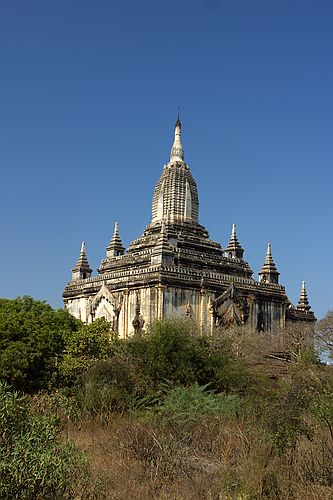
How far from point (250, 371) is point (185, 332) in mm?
2523

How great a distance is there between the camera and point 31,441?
12.0 meters

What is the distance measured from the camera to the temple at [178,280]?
33094 millimetres

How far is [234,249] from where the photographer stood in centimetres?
3966

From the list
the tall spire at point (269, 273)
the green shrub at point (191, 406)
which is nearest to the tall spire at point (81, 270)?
the tall spire at point (269, 273)

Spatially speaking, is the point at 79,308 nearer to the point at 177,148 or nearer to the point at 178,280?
the point at 178,280

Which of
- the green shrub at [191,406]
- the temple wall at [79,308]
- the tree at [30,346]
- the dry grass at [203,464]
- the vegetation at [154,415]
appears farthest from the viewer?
the temple wall at [79,308]

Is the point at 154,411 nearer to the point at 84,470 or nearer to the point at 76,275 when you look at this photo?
the point at 84,470

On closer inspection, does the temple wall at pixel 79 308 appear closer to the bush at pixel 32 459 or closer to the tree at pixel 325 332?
the tree at pixel 325 332

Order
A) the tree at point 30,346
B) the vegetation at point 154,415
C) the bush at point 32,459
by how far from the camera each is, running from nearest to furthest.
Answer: the bush at point 32,459
the vegetation at point 154,415
the tree at point 30,346

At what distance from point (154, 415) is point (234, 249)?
2064 centimetres

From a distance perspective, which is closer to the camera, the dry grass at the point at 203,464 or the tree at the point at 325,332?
the dry grass at the point at 203,464

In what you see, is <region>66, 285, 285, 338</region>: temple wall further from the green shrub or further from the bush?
the bush

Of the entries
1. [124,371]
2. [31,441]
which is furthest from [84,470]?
[124,371]

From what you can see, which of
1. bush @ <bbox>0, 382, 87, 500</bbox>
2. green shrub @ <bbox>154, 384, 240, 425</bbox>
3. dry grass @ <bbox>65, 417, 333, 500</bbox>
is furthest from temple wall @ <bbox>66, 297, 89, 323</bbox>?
bush @ <bbox>0, 382, 87, 500</bbox>
